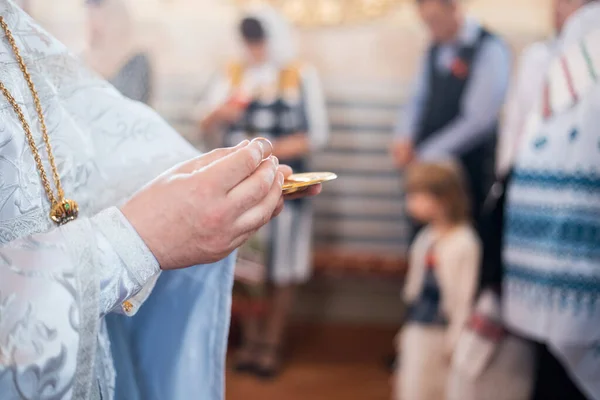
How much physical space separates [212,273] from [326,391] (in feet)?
8.07

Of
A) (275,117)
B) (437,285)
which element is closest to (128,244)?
(437,285)

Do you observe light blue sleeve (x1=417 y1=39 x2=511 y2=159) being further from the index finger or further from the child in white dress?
the index finger

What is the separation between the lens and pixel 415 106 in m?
3.64

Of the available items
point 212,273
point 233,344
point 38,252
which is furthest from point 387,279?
point 38,252

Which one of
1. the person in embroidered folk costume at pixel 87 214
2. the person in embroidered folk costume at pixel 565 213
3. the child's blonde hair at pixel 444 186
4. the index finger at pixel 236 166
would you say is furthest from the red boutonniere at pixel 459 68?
the index finger at pixel 236 166

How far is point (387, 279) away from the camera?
14.3 ft

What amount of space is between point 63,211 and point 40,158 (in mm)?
78

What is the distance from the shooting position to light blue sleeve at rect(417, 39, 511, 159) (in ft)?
10.9

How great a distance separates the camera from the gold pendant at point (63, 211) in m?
0.93

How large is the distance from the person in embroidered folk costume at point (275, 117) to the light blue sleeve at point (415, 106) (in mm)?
444

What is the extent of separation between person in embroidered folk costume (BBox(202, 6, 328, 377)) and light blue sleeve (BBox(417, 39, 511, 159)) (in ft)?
2.22

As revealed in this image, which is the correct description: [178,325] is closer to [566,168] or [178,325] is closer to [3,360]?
[3,360]

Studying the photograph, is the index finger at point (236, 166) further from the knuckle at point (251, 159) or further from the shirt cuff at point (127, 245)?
the shirt cuff at point (127, 245)

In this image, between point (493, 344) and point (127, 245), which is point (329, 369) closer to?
point (493, 344)
